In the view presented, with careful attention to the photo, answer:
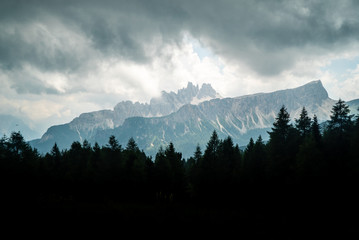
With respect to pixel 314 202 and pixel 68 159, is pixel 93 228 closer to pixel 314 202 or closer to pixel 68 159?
pixel 314 202

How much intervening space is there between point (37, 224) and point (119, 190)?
27.3m

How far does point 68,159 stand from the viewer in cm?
4962

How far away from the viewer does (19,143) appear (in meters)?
39.6

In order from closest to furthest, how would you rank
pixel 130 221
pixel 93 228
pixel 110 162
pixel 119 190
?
pixel 93 228, pixel 130 221, pixel 119 190, pixel 110 162

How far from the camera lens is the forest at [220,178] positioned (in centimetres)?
2178

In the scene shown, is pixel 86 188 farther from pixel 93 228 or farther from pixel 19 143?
pixel 93 228

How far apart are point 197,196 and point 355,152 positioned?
77.2 feet

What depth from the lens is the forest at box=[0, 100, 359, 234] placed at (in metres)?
21.8

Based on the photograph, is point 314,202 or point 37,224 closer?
point 37,224

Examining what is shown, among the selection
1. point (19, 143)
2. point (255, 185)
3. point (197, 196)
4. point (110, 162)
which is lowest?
point (197, 196)

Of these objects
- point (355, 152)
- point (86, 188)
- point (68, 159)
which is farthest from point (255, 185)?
point (68, 159)

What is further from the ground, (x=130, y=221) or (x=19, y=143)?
(x=19, y=143)

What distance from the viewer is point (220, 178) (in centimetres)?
3769

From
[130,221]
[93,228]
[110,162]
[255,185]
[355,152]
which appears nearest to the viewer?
[93,228]
